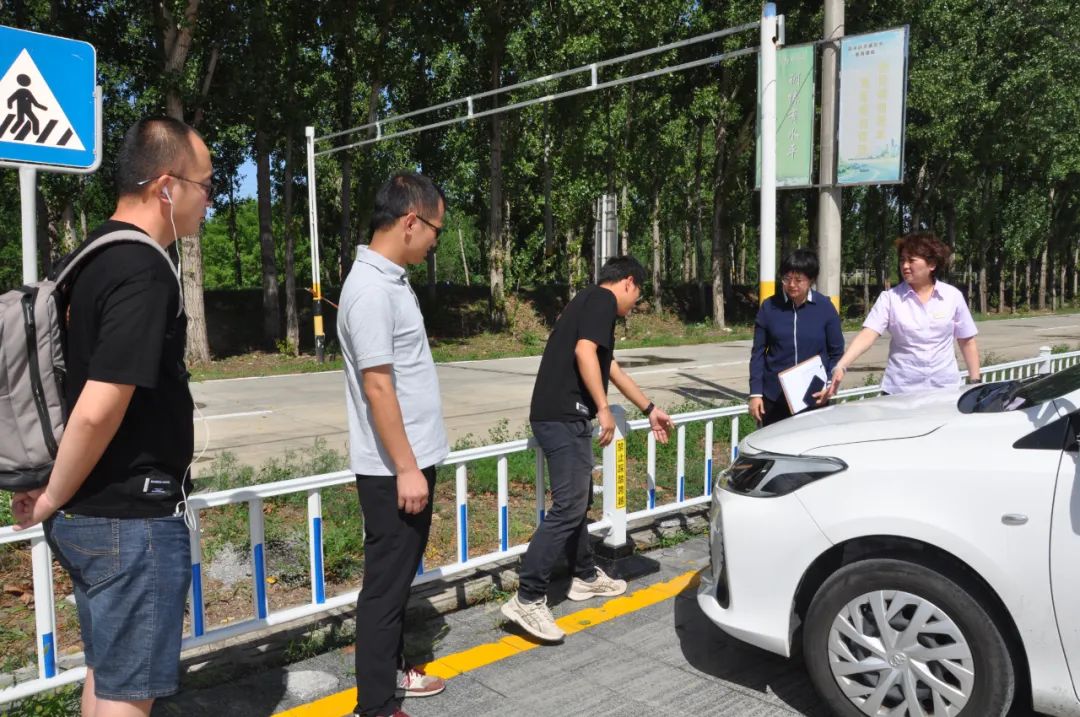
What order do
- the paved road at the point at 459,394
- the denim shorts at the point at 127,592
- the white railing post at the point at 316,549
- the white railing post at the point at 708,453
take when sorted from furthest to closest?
the paved road at the point at 459,394 → the white railing post at the point at 708,453 → the white railing post at the point at 316,549 → the denim shorts at the point at 127,592

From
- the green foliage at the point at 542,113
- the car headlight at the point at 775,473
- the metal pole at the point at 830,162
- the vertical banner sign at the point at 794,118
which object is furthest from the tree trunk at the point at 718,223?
the car headlight at the point at 775,473

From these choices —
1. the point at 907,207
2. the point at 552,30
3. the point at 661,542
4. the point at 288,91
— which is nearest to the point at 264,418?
the point at 661,542

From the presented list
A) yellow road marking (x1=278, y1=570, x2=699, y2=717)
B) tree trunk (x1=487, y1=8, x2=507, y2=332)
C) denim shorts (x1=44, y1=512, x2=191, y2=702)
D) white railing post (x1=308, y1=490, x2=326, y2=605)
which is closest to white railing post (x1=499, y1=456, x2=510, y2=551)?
yellow road marking (x1=278, y1=570, x2=699, y2=717)

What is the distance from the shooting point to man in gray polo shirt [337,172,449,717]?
9.30 feet

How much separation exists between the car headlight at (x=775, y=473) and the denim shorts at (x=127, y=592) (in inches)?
82.0

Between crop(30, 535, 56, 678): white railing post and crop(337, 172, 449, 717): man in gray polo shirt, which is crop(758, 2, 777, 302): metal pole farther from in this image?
crop(30, 535, 56, 678): white railing post

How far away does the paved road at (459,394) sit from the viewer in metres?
9.55

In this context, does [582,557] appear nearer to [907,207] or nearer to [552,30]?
[552,30]

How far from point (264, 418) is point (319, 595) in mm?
7705

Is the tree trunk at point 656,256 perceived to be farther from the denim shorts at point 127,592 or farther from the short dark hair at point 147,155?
the denim shorts at point 127,592

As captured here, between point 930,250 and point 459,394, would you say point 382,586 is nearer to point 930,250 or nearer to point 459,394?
point 930,250

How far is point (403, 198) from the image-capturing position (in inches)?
115

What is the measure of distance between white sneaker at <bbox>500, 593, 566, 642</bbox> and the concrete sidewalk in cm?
8

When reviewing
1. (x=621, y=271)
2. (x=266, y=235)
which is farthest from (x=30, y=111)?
(x=266, y=235)
